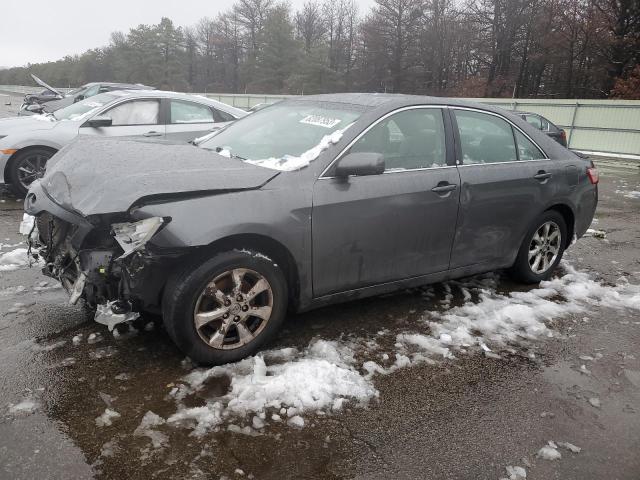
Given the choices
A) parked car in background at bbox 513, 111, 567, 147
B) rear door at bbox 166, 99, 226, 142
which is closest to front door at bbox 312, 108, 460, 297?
rear door at bbox 166, 99, 226, 142

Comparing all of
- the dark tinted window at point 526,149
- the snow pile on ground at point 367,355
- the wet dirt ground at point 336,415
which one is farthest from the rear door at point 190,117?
the snow pile on ground at point 367,355

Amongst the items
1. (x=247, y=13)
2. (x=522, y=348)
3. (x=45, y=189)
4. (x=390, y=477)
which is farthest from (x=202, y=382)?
(x=247, y=13)

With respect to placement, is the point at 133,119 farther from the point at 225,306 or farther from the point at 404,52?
the point at 404,52

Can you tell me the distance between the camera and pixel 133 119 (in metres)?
7.26

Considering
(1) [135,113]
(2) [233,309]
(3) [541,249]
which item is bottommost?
(3) [541,249]

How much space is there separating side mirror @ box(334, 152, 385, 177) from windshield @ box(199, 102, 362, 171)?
0.20 metres

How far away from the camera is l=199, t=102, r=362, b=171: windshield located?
3504 millimetres

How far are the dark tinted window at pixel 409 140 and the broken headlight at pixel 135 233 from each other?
55.1 inches

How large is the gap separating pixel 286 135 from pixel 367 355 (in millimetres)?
1670

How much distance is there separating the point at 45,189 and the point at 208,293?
1440 millimetres

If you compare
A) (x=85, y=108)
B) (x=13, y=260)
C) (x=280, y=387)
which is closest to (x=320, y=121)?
(x=280, y=387)

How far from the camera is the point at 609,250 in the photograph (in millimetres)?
6246

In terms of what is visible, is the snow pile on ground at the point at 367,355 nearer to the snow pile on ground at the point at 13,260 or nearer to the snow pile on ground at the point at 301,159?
the snow pile on ground at the point at 301,159

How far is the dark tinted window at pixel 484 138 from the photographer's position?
412 cm
